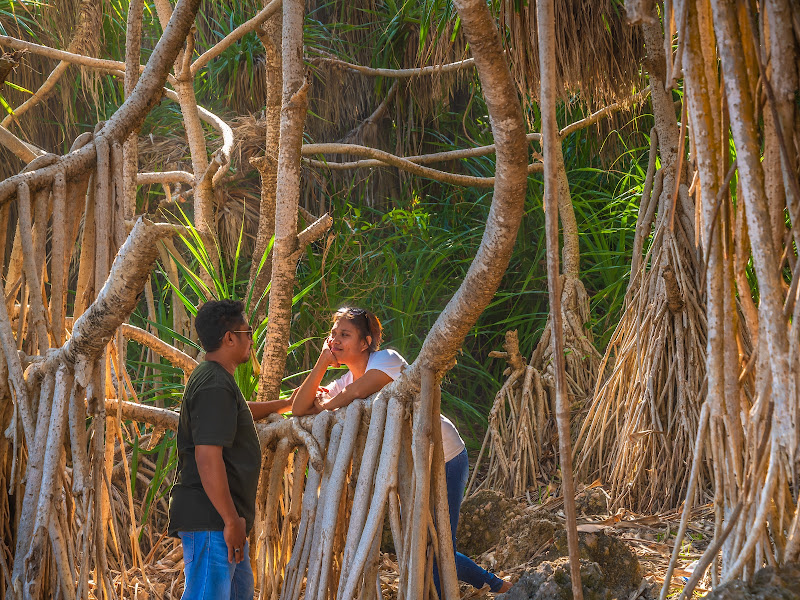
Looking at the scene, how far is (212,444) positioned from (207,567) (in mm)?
358

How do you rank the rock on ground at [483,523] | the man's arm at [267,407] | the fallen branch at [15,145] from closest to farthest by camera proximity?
the man's arm at [267,407] < the fallen branch at [15,145] < the rock on ground at [483,523]

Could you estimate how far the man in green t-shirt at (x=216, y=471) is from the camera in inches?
87.7

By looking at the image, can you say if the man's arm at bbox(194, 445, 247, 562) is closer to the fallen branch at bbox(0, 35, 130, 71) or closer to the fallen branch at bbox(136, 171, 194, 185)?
the fallen branch at bbox(136, 171, 194, 185)

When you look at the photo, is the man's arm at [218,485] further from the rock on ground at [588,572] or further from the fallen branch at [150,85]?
the fallen branch at [150,85]

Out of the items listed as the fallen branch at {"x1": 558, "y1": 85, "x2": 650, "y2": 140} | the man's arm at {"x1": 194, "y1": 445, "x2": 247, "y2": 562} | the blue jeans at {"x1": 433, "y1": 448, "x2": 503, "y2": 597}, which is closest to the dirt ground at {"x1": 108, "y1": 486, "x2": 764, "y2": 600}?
the blue jeans at {"x1": 433, "y1": 448, "x2": 503, "y2": 597}

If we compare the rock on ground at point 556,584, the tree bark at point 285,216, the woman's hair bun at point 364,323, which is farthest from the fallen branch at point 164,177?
the rock on ground at point 556,584

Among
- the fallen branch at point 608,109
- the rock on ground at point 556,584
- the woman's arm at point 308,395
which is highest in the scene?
the fallen branch at point 608,109

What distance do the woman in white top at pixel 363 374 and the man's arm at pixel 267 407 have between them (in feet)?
0.33

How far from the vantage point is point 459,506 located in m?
2.84

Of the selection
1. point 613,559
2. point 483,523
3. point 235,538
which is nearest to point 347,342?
point 235,538

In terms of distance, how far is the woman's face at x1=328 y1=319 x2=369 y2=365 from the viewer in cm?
282

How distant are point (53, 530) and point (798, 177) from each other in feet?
6.57

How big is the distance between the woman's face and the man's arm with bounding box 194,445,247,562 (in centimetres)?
69

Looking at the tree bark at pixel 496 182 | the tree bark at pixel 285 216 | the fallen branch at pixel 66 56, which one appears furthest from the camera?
the fallen branch at pixel 66 56
